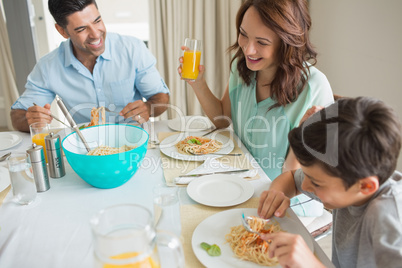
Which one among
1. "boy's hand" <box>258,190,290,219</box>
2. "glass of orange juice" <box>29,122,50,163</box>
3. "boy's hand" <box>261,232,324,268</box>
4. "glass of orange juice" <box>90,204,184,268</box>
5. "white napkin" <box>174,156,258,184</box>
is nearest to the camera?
"glass of orange juice" <box>90,204,184,268</box>

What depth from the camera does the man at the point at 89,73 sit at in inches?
70.1

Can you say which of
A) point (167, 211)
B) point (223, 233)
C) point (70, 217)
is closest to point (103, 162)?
point (70, 217)

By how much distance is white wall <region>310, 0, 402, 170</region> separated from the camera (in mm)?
1896

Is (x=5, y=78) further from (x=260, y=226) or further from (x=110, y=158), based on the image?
(x=260, y=226)

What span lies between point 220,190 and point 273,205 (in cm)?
22

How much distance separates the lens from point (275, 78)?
155cm

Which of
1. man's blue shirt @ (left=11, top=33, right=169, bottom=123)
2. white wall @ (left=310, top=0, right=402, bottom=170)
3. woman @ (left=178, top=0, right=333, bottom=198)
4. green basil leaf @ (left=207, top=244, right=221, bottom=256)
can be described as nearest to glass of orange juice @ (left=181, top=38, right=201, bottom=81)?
woman @ (left=178, top=0, right=333, bottom=198)

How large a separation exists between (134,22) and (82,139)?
3308 millimetres

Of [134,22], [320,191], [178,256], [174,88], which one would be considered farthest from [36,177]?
[134,22]

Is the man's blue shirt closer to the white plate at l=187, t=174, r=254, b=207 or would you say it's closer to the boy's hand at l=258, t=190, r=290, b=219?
the white plate at l=187, t=174, r=254, b=207

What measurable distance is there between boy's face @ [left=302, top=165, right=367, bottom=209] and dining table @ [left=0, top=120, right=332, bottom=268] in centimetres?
11

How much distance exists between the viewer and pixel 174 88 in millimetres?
3412

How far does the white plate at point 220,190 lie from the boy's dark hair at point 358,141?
322 millimetres

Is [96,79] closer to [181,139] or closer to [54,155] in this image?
[181,139]
